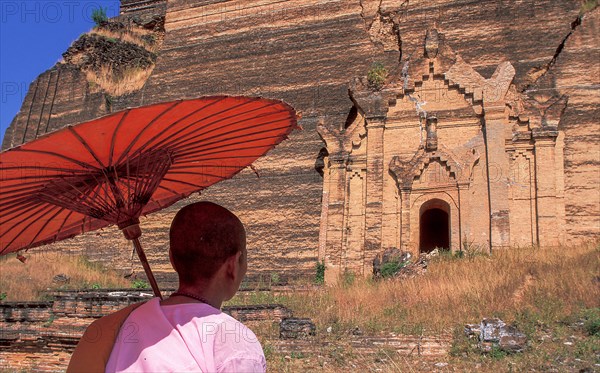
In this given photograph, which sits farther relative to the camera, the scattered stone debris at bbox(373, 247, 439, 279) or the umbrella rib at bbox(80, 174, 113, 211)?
the scattered stone debris at bbox(373, 247, 439, 279)

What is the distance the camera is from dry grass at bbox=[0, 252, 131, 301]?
784 inches

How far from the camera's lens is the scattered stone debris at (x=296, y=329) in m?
11.6

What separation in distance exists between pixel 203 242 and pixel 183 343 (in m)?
0.47

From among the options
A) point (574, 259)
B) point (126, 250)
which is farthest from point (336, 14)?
point (574, 259)

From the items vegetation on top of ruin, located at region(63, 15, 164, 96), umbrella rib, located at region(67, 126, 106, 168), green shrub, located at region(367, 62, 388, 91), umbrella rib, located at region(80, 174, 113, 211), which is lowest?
umbrella rib, located at region(80, 174, 113, 211)

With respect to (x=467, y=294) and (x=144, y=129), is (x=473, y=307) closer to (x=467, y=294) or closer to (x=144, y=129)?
(x=467, y=294)

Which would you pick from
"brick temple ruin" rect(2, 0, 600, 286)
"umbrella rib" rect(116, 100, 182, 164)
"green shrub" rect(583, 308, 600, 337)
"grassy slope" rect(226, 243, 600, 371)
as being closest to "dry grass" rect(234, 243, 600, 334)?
"grassy slope" rect(226, 243, 600, 371)

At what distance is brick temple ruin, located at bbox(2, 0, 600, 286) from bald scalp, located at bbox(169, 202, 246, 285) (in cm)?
1483

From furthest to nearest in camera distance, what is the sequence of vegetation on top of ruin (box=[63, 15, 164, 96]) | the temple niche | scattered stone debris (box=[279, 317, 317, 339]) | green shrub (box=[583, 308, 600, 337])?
vegetation on top of ruin (box=[63, 15, 164, 96]) → the temple niche → scattered stone debris (box=[279, 317, 317, 339]) → green shrub (box=[583, 308, 600, 337])

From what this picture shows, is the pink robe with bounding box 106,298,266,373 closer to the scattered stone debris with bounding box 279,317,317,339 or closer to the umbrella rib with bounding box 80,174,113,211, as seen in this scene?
the umbrella rib with bounding box 80,174,113,211

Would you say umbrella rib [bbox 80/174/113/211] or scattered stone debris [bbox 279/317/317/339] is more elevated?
umbrella rib [bbox 80/174/113/211]

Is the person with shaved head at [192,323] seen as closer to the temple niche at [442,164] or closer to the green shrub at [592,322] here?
the green shrub at [592,322]

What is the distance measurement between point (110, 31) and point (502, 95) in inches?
817

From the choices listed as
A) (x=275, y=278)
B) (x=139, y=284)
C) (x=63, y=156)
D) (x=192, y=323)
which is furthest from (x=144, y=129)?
(x=139, y=284)
